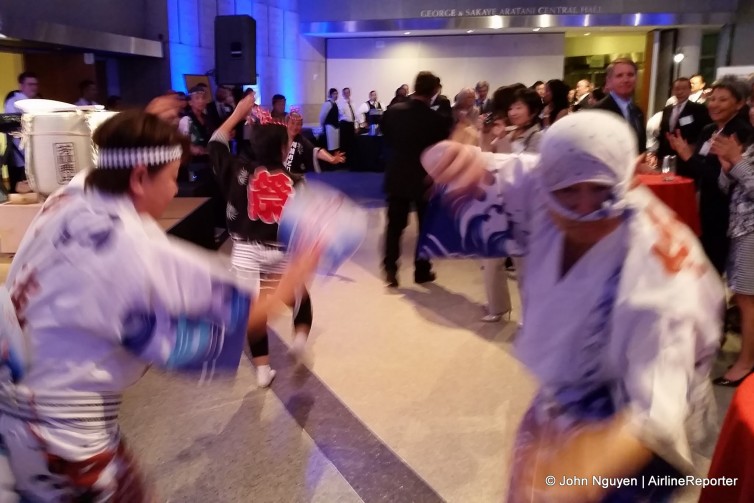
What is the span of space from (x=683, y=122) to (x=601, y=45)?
13.3 metres

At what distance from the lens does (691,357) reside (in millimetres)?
938

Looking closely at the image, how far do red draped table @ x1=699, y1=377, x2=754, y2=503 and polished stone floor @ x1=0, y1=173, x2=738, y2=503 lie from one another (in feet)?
3.27

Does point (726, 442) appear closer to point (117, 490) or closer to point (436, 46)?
point (117, 490)

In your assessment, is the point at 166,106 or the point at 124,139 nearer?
the point at 124,139

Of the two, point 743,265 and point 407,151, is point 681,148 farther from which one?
point 407,151

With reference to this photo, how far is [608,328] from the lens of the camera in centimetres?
103

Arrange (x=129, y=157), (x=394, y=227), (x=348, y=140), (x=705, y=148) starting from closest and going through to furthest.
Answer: (x=129, y=157), (x=705, y=148), (x=394, y=227), (x=348, y=140)

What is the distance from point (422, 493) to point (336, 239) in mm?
1324

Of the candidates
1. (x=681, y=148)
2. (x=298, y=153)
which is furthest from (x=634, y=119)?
(x=298, y=153)

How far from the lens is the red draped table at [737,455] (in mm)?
1350

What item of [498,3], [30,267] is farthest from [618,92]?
[498,3]

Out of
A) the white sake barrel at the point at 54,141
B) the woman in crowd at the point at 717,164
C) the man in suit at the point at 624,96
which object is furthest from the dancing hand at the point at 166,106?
the man in suit at the point at 624,96

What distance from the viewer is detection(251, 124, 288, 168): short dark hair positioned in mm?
3021

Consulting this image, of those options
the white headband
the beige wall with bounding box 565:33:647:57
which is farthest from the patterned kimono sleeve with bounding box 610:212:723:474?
the beige wall with bounding box 565:33:647:57
